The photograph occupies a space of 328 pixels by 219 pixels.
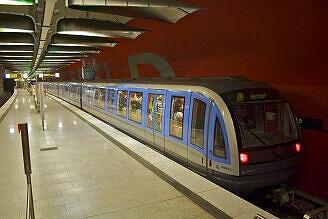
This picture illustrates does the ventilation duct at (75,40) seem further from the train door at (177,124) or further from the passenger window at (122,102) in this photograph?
the train door at (177,124)

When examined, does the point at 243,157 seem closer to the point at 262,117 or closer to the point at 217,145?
the point at 217,145

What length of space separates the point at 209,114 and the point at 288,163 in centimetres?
168

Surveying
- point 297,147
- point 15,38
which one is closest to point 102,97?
point 15,38

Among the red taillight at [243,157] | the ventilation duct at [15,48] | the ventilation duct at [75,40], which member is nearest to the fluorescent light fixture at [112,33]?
the ventilation duct at [75,40]

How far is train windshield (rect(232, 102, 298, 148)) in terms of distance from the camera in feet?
15.2

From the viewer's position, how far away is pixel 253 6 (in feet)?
21.2

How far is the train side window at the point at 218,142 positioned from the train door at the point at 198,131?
0.24 metres

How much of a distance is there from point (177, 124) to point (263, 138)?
6.28 ft

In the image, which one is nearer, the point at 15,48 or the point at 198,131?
the point at 198,131

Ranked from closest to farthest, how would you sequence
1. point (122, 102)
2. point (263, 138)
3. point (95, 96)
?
point (263, 138)
point (122, 102)
point (95, 96)

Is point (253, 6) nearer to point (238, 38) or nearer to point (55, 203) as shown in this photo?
point (238, 38)

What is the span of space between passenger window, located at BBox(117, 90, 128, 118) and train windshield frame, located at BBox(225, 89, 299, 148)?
5281mm

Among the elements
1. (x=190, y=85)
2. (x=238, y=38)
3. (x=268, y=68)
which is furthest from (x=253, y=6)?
(x=190, y=85)

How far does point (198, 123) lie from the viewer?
17.0 feet
